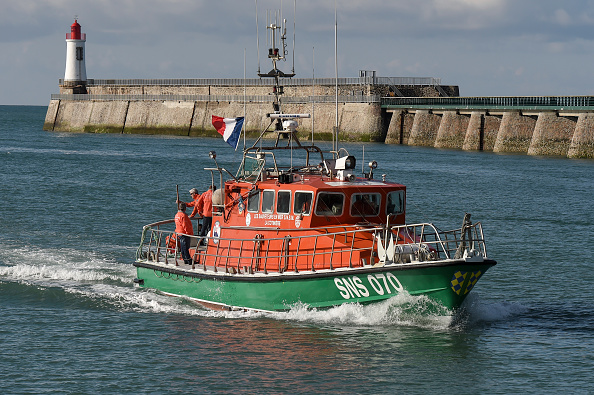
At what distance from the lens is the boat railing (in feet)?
52.2

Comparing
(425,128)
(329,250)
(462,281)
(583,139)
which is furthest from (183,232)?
(425,128)

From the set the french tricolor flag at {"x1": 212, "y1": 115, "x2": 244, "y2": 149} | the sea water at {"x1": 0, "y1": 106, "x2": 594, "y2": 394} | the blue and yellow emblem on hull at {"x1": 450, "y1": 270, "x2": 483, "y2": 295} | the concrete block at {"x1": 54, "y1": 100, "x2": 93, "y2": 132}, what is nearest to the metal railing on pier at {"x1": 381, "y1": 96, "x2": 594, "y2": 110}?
the sea water at {"x1": 0, "y1": 106, "x2": 594, "y2": 394}

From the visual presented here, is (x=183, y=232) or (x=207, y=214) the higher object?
(x=207, y=214)

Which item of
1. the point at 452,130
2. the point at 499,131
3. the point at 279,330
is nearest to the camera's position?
the point at 279,330

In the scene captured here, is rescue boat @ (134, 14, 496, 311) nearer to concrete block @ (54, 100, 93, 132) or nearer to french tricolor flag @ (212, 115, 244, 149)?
french tricolor flag @ (212, 115, 244, 149)

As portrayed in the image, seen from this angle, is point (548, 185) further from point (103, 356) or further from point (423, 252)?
point (103, 356)

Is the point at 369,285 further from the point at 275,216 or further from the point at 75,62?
the point at 75,62

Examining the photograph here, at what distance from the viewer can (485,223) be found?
105 ft

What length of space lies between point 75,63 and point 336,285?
3285 inches

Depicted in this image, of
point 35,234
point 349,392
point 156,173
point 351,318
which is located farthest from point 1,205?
point 349,392

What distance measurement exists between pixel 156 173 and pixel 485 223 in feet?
76.8

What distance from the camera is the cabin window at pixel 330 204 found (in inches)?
675

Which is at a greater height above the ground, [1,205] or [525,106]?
[525,106]

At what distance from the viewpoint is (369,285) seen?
1608 cm
